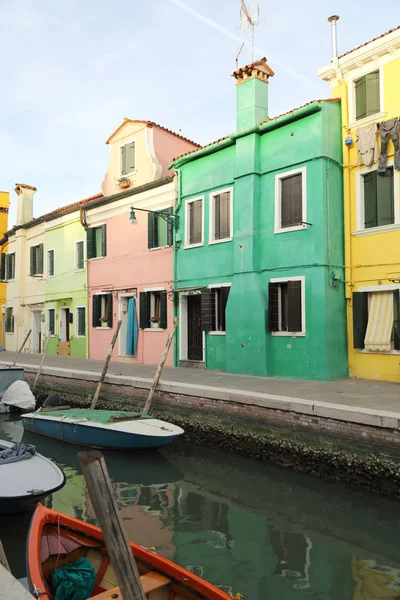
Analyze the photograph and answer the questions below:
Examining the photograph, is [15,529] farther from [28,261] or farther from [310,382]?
[28,261]

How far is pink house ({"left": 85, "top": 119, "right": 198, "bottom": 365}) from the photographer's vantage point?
1598cm

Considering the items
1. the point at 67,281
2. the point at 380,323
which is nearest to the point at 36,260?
the point at 67,281

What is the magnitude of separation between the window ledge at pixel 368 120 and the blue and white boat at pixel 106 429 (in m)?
8.44

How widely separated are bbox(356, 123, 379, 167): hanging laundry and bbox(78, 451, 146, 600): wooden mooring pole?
11.0m

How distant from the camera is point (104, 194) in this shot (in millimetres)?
18547

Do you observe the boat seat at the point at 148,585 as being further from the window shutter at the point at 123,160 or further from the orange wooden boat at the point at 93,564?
the window shutter at the point at 123,160

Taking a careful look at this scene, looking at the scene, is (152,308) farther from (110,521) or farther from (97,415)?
(110,521)

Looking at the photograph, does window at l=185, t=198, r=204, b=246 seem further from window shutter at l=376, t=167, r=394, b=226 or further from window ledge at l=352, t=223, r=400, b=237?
window shutter at l=376, t=167, r=394, b=226

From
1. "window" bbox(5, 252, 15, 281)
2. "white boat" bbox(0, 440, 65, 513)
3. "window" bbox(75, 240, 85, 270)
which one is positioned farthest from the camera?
"window" bbox(5, 252, 15, 281)

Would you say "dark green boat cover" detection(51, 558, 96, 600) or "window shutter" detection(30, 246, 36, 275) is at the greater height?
"window shutter" detection(30, 246, 36, 275)

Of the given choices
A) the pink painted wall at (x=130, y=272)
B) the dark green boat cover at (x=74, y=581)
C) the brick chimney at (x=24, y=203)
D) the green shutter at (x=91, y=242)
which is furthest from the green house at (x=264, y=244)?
the brick chimney at (x=24, y=203)

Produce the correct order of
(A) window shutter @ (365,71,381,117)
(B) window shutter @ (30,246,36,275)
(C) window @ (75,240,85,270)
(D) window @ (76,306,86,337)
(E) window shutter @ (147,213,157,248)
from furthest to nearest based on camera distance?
(B) window shutter @ (30,246,36,275) → (C) window @ (75,240,85,270) → (D) window @ (76,306,86,337) → (E) window shutter @ (147,213,157,248) → (A) window shutter @ (365,71,381,117)

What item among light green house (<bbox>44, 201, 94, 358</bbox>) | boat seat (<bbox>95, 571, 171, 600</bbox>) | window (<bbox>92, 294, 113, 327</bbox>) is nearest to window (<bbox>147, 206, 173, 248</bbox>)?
window (<bbox>92, 294, 113, 327</bbox>)

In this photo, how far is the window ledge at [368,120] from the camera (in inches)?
446
